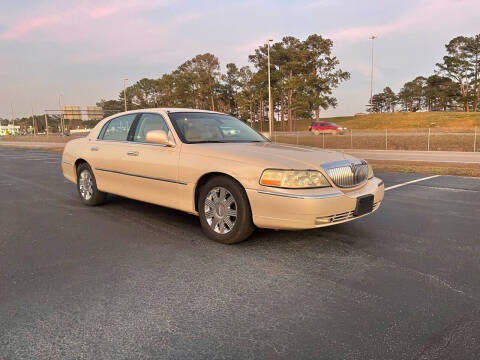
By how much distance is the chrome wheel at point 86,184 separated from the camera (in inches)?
238

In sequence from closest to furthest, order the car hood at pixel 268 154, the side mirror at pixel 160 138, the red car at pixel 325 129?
the car hood at pixel 268 154, the side mirror at pixel 160 138, the red car at pixel 325 129

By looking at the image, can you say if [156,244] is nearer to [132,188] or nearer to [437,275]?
[132,188]

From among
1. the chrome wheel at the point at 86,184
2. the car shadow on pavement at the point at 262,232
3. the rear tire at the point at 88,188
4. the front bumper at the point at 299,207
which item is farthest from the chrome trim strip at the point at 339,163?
the chrome wheel at the point at 86,184

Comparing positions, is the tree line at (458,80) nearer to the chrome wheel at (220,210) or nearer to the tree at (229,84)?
the tree at (229,84)

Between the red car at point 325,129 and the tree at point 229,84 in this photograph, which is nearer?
the red car at point 325,129

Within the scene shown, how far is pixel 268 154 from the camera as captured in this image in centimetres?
398

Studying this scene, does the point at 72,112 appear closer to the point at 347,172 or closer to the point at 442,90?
the point at 347,172

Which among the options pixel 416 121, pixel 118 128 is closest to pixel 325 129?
pixel 416 121

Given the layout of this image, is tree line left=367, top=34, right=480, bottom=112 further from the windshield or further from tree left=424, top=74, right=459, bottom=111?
the windshield

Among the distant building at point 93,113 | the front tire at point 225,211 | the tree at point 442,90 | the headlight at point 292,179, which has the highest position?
the tree at point 442,90

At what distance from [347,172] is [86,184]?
436 cm

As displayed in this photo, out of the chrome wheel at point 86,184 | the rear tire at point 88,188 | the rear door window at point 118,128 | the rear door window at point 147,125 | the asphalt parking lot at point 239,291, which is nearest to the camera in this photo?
the asphalt parking lot at point 239,291

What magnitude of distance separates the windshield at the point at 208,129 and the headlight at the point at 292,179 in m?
1.22

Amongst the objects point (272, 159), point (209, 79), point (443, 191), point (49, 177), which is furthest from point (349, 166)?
point (209, 79)
